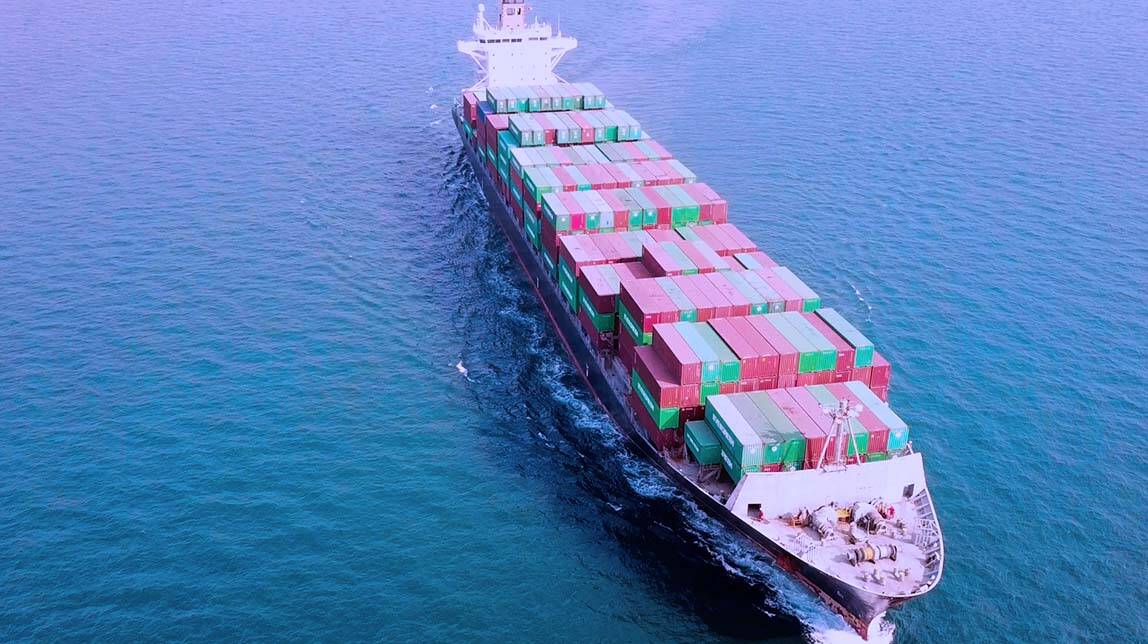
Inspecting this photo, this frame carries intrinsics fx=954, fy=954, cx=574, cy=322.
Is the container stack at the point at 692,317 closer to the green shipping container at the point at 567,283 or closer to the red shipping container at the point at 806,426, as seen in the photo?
the red shipping container at the point at 806,426

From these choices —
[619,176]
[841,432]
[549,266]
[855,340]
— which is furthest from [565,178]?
[841,432]

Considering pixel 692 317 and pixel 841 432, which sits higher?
pixel 692 317

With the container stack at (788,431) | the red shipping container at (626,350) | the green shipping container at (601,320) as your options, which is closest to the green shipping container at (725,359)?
the container stack at (788,431)

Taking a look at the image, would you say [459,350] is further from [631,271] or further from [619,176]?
[619,176]

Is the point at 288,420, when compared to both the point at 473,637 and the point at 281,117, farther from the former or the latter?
the point at 281,117

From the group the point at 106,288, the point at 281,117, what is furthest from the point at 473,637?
the point at 281,117

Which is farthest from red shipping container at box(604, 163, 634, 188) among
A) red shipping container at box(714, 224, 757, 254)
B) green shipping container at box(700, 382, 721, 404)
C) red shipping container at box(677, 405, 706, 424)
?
green shipping container at box(700, 382, 721, 404)
